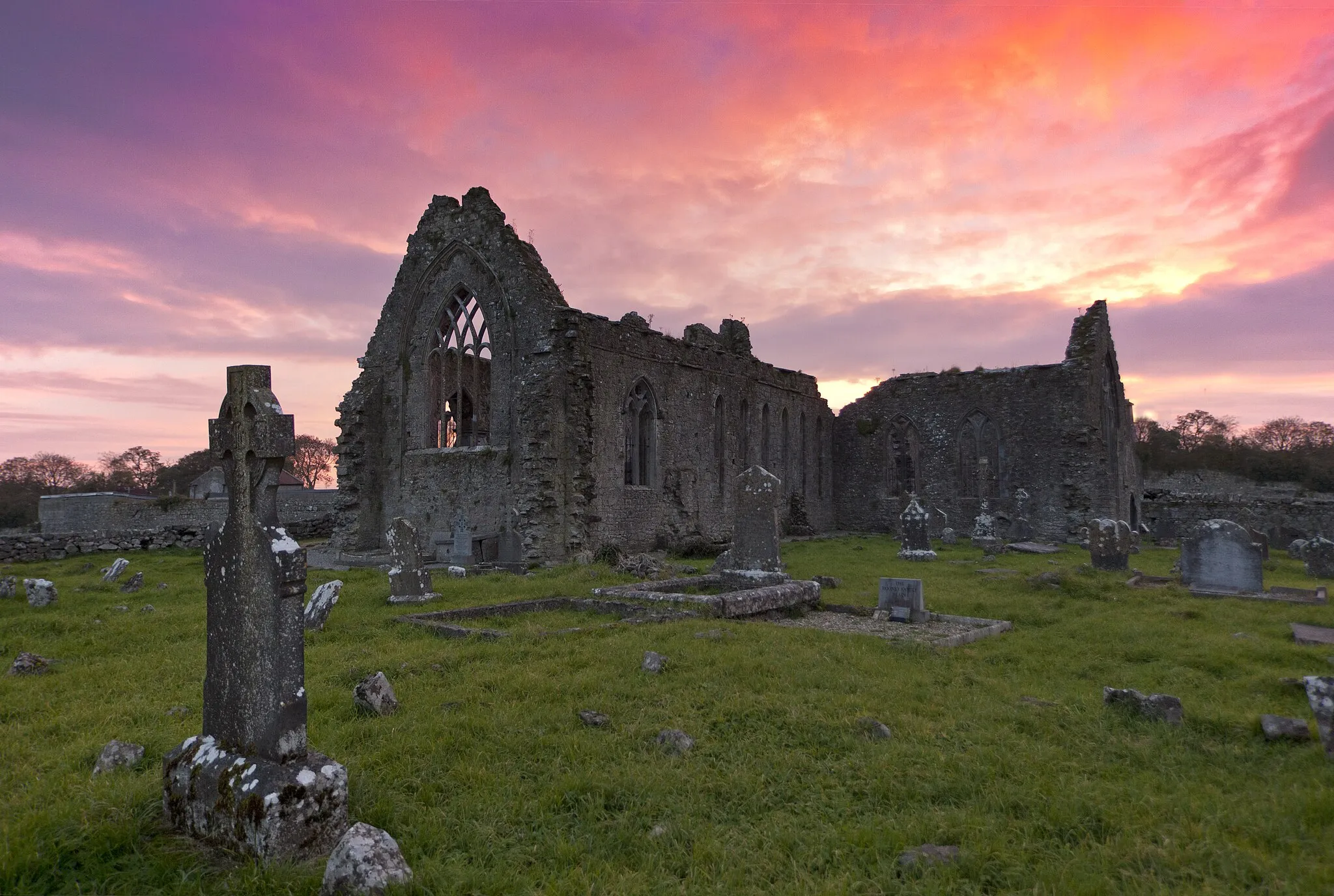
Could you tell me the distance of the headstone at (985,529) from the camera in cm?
2219

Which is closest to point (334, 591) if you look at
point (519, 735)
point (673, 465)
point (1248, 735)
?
point (519, 735)

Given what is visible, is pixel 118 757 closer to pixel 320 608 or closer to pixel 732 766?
pixel 732 766

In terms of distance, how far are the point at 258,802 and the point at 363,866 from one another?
688 mm

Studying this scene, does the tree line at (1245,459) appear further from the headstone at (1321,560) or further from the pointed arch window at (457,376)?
the pointed arch window at (457,376)

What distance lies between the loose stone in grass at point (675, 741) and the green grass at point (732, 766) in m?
0.10

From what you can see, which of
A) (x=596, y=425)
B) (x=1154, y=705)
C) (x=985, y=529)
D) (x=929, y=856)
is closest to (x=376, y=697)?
(x=929, y=856)

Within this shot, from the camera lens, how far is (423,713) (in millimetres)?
5508

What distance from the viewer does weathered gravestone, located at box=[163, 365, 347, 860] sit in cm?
355

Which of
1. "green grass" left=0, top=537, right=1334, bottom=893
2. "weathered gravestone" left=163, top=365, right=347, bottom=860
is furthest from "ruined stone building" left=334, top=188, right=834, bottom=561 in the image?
"weathered gravestone" left=163, top=365, right=347, bottom=860

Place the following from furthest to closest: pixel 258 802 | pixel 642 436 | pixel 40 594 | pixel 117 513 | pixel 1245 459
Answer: pixel 1245 459 < pixel 117 513 < pixel 642 436 < pixel 40 594 < pixel 258 802

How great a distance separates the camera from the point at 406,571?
11.7 m

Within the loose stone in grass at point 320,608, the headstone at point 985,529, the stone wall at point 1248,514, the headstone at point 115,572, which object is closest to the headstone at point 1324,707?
the loose stone in grass at point 320,608

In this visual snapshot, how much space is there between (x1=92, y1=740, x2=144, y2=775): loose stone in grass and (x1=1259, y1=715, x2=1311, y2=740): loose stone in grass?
6991 millimetres

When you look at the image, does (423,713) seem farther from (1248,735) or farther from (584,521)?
(584,521)
